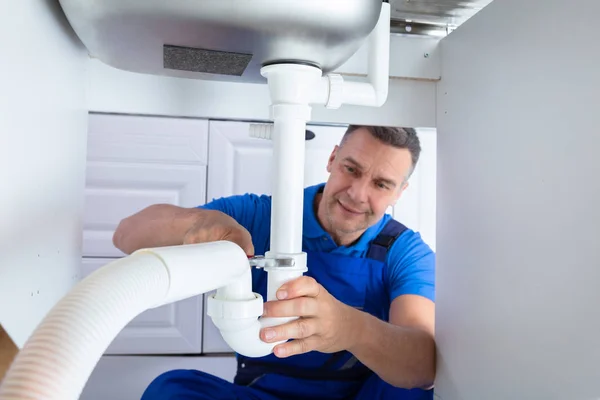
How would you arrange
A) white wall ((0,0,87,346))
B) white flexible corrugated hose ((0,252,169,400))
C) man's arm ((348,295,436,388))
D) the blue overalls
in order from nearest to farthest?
white flexible corrugated hose ((0,252,169,400)) < white wall ((0,0,87,346)) < man's arm ((348,295,436,388)) < the blue overalls

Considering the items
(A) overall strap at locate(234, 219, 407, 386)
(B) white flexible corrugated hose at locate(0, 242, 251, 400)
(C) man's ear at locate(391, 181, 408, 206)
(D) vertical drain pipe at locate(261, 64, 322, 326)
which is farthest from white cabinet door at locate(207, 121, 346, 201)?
(B) white flexible corrugated hose at locate(0, 242, 251, 400)

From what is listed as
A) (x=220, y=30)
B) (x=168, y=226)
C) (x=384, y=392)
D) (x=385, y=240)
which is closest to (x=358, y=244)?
(x=385, y=240)

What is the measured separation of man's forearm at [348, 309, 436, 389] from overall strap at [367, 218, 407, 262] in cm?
30

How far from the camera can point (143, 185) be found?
1.16 metres

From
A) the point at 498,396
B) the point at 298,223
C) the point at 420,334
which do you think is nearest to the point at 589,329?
the point at 498,396

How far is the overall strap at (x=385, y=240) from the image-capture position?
3.93 ft

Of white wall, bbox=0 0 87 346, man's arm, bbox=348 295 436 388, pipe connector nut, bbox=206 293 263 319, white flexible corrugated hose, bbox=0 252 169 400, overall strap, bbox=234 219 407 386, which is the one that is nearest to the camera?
white flexible corrugated hose, bbox=0 252 169 400

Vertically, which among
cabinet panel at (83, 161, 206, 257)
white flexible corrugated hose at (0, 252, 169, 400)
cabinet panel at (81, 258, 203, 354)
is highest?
cabinet panel at (83, 161, 206, 257)

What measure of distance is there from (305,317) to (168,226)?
0.36 meters

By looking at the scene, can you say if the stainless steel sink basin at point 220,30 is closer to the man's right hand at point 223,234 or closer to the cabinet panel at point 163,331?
the man's right hand at point 223,234

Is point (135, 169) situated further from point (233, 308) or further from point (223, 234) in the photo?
point (233, 308)

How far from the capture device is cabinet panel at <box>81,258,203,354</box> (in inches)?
43.9

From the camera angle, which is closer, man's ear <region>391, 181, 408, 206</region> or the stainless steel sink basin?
the stainless steel sink basin

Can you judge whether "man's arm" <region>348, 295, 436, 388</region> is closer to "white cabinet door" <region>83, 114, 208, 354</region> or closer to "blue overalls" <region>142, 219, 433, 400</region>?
"blue overalls" <region>142, 219, 433, 400</region>
